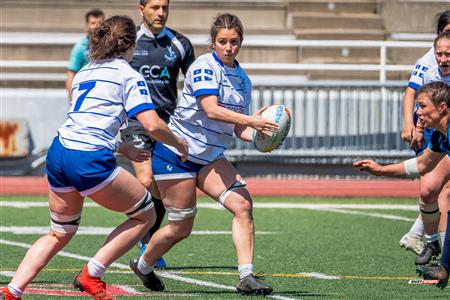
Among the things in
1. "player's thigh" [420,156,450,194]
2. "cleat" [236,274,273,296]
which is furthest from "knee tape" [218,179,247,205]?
"player's thigh" [420,156,450,194]

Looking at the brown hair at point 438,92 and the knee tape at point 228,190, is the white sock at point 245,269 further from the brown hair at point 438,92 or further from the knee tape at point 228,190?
the brown hair at point 438,92

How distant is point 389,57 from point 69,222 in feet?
46.5

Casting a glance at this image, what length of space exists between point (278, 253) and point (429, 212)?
4.93 feet

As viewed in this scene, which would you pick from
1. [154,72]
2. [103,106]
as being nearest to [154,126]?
[103,106]

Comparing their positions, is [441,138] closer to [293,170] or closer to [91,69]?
[91,69]

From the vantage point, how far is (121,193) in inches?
288

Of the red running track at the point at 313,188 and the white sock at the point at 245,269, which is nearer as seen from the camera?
the white sock at the point at 245,269

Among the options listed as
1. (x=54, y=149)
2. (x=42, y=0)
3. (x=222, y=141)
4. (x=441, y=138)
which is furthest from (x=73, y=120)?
(x=42, y=0)

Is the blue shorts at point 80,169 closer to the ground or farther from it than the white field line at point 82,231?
farther from it

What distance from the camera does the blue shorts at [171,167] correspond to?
8.53 meters

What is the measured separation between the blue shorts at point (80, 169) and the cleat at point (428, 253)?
139 inches

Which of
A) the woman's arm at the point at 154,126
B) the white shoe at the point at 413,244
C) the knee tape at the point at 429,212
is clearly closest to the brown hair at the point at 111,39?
the woman's arm at the point at 154,126

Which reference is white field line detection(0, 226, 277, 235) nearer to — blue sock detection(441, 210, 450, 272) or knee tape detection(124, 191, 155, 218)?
blue sock detection(441, 210, 450, 272)

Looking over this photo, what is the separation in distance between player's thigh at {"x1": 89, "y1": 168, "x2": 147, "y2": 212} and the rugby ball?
1.29 meters
